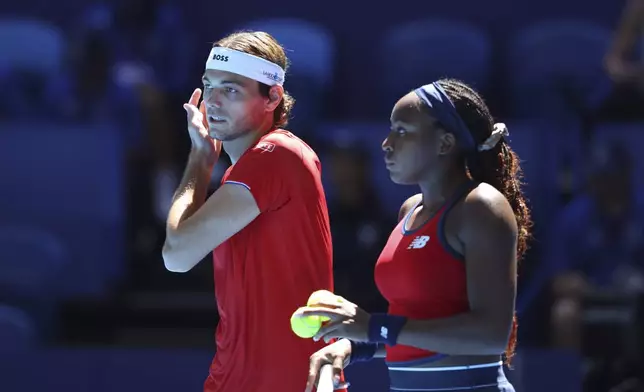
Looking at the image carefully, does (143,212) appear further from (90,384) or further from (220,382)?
(220,382)

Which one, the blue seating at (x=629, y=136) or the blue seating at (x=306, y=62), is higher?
the blue seating at (x=306, y=62)

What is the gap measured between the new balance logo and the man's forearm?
773 millimetres

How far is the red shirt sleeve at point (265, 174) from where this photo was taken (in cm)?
340

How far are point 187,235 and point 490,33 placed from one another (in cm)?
644

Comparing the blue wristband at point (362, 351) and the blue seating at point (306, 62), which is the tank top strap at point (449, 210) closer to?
the blue wristband at point (362, 351)

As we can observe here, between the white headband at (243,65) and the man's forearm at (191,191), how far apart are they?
271 millimetres

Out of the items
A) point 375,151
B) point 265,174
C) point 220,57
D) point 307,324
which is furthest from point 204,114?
point 375,151

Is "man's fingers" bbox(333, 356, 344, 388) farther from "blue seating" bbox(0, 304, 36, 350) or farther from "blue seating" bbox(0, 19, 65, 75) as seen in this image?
"blue seating" bbox(0, 19, 65, 75)

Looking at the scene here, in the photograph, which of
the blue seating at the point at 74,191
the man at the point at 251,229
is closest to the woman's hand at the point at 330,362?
the man at the point at 251,229

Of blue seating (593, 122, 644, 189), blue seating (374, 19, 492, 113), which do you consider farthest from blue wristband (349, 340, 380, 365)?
blue seating (374, 19, 492, 113)

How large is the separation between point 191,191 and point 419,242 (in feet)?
2.79

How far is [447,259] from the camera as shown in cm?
288

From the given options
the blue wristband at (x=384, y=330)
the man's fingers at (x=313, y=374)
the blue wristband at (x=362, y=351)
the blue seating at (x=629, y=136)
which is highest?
the blue seating at (x=629, y=136)

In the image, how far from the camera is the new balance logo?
2.93 metres
